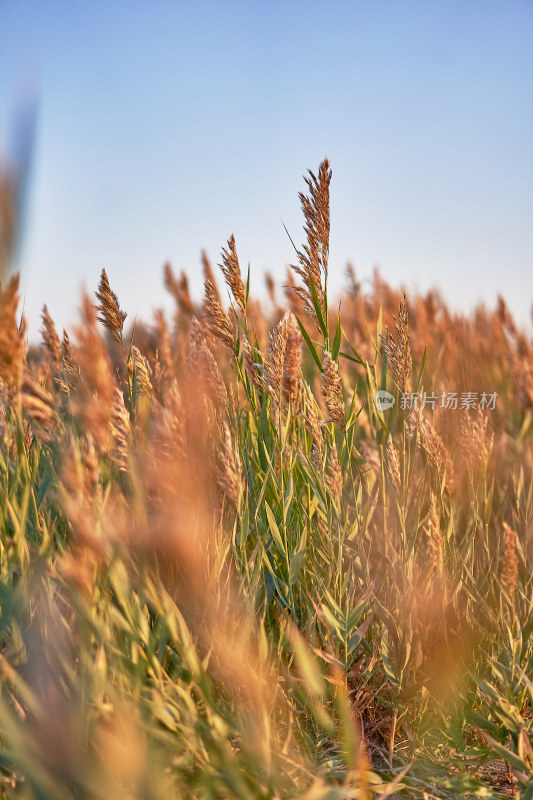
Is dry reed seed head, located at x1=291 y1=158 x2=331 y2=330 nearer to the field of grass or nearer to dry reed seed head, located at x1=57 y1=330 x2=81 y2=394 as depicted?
the field of grass

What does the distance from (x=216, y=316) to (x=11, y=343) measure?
1.86 feet

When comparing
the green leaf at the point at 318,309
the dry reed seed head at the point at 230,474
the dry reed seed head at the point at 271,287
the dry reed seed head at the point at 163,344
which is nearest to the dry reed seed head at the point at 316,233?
the green leaf at the point at 318,309

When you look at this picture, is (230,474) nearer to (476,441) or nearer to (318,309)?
(318,309)

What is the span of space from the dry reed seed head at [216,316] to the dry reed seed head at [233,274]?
0.05m

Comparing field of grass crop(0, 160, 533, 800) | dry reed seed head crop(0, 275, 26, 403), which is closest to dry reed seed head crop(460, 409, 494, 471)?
field of grass crop(0, 160, 533, 800)

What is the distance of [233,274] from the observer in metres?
1.66

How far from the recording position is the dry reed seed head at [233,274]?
1.65m

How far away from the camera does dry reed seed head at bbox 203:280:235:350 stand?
5.31 feet

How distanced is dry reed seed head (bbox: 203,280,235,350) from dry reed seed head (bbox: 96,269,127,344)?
1.09ft

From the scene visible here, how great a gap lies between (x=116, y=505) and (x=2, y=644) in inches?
18.6

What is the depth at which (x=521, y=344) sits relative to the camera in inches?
115

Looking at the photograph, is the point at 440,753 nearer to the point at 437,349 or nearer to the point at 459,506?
the point at 459,506

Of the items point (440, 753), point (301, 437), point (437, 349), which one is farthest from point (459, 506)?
point (437, 349)

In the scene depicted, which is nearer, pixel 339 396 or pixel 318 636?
pixel 339 396
